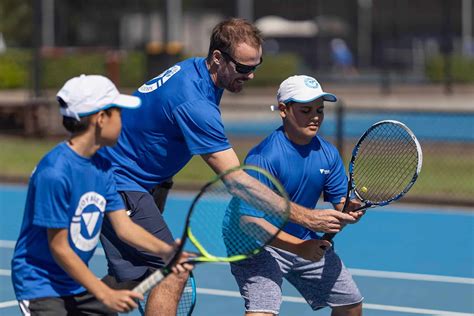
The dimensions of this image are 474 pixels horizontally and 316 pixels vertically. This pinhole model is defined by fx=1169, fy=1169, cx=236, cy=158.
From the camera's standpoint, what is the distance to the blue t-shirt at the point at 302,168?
6.28m

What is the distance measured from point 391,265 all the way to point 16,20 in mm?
34738

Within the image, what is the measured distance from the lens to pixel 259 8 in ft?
206

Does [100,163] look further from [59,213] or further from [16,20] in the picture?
[16,20]

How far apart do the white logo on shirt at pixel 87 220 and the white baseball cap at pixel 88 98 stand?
37cm

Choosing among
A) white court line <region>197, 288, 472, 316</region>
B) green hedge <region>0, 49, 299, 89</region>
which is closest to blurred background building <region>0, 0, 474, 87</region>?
green hedge <region>0, 49, 299, 89</region>

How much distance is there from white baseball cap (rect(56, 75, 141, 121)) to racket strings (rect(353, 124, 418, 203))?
1.79 m

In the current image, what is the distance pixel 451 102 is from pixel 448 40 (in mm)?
4511

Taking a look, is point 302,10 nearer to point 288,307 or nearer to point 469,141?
point 469,141

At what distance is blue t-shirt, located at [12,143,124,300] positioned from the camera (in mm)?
5043

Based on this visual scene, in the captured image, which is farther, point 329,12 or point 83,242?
point 329,12

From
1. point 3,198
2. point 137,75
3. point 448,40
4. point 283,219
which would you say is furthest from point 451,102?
point 283,219

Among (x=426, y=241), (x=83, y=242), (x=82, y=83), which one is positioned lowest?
(x=426, y=241)

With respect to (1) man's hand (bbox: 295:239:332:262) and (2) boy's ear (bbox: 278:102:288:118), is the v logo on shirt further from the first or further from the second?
(2) boy's ear (bbox: 278:102:288:118)

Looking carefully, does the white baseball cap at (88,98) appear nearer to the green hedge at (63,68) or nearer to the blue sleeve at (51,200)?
the blue sleeve at (51,200)
